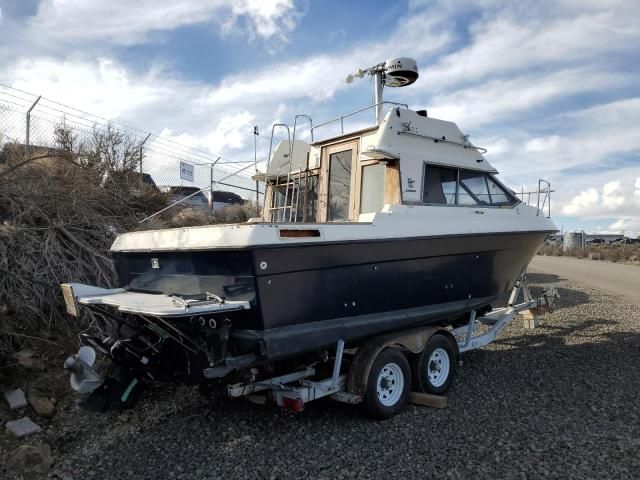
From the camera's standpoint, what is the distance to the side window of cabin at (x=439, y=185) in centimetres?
533

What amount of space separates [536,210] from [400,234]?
2.81 m

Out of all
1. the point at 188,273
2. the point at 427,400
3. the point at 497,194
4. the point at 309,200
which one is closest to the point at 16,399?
the point at 188,273

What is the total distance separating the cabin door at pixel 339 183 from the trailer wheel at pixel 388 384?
156 cm

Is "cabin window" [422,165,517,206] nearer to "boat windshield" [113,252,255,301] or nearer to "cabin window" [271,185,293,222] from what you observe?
"cabin window" [271,185,293,222]

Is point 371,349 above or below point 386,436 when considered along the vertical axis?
above

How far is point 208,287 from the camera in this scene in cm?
395

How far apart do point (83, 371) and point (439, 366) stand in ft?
11.0

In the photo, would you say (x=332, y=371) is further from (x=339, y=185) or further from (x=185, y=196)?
(x=185, y=196)

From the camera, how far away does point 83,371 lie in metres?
3.86

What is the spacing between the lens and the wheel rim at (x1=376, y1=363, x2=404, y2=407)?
4.54 meters

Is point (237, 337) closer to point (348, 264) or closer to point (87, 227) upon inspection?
point (348, 264)

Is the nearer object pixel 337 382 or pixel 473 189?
pixel 337 382

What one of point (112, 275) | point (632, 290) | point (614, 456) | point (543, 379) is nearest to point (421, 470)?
point (614, 456)

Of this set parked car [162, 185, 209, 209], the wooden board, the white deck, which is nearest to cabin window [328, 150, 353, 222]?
the wooden board
